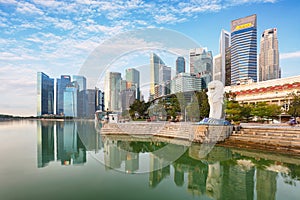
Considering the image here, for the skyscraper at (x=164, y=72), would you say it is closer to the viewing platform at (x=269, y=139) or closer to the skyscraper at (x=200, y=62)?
the skyscraper at (x=200, y=62)

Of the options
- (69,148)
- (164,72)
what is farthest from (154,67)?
(69,148)

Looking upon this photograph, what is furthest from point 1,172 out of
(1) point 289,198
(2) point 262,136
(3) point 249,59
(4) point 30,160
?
(3) point 249,59

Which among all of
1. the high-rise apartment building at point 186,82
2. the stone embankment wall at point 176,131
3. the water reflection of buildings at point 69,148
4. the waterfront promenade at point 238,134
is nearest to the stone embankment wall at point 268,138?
the waterfront promenade at point 238,134

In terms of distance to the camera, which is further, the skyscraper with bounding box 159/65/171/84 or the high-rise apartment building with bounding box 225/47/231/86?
Answer: the high-rise apartment building with bounding box 225/47/231/86

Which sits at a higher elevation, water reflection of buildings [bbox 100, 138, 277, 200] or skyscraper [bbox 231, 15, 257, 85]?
skyscraper [bbox 231, 15, 257, 85]

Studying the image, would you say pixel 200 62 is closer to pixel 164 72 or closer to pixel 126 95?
pixel 164 72

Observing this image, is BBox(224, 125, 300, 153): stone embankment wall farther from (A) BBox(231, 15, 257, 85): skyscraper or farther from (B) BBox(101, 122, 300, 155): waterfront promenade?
(A) BBox(231, 15, 257, 85): skyscraper

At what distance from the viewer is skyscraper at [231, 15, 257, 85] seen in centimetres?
4978

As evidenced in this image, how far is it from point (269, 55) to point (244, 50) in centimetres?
1372

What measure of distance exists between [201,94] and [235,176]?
1106 cm

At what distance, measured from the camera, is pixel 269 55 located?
196ft

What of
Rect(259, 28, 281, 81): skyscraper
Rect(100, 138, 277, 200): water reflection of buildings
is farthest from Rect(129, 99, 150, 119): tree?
Rect(259, 28, 281, 81): skyscraper

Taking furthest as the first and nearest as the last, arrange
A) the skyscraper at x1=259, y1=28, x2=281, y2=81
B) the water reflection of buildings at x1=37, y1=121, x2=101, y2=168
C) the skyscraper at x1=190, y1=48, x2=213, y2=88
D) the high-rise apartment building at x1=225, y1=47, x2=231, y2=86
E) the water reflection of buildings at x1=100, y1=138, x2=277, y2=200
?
the skyscraper at x1=259, y1=28, x2=281, y2=81, the high-rise apartment building at x1=225, y1=47, x2=231, y2=86, the water reflection of buildings at x1=37, y1=121, x2=101, y2=168, the water reflection of buildings at x1=100, y1=138, x2=277, y2=200, the skyscraper at x1=190, y1=48, x2=213, y2=88

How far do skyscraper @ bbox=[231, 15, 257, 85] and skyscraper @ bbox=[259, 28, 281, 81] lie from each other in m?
10.5
